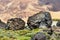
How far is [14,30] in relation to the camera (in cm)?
3247

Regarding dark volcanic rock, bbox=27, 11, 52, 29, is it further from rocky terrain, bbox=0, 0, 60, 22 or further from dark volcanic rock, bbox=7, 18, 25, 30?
rocky terrain, bbox=0, 0, 60, 22

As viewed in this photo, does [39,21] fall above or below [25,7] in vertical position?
below

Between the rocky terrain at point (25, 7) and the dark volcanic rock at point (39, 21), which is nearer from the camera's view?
the dark volcanic rock at point (39, 21)

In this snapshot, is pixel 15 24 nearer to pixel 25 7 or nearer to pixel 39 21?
pixel 39 21

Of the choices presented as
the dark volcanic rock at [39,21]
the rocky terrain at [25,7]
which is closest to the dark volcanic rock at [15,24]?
the dark volcanic rock at [39,21]

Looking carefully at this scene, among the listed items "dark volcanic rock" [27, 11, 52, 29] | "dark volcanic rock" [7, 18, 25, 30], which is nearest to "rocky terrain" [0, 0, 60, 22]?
"dark volcanic rock" [27, 11, 52, 29]

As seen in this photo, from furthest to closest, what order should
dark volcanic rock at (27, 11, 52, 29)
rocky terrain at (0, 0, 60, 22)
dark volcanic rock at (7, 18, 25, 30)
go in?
rocky terrain at (0, 0, 60, 22), dark volcanic rock at (27, 11, 52, 29), dark volcanic rock at (7, 18, 25, 30)

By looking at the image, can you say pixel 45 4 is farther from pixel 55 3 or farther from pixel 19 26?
pixel 19 26

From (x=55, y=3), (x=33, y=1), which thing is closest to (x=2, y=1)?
(x=33, y=1)

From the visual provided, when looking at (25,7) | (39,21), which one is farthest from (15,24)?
(25,7)

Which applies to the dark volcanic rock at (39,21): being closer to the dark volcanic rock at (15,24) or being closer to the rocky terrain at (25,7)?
the dark volcanic rock at (15,24)

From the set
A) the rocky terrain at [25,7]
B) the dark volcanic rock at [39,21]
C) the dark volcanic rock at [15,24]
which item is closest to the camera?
the dark volcanic rock at [15,24]

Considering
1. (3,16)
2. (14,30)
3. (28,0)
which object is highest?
(28,0)

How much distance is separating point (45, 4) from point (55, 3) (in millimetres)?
6692
